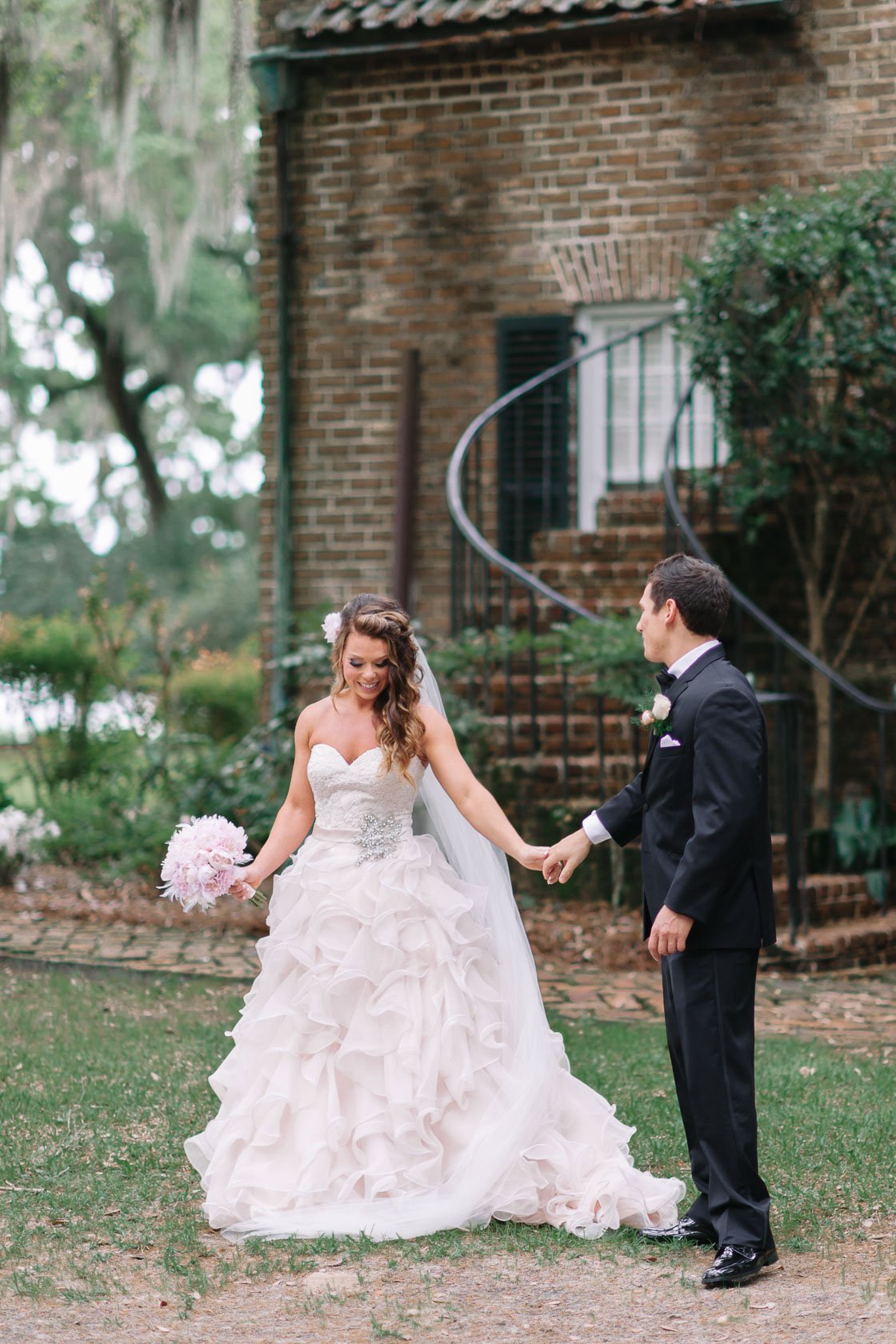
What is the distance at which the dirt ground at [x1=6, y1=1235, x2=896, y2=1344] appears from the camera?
3.26 metres

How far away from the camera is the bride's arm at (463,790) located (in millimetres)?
4152

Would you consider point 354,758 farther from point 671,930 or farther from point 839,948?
point 839,948

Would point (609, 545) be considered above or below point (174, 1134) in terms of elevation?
above

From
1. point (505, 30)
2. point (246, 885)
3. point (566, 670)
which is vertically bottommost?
point (246, 885)

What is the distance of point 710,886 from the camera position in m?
3.48

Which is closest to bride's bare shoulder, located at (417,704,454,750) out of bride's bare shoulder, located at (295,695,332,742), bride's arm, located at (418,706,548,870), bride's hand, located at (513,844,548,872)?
bride's arm, located at (418,706,548,870)

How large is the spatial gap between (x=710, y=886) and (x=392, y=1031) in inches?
39.9

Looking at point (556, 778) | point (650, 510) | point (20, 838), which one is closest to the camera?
point (556, 778)

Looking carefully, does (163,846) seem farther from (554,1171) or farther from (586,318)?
(554,1171)

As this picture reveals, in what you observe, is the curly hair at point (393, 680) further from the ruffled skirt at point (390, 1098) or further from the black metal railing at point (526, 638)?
the black metal railing at point (526, 638)

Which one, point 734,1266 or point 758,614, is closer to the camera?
point 734,1266

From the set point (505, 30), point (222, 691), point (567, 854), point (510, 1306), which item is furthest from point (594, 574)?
point (222, 691)

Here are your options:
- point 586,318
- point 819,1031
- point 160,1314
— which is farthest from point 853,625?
point 160,1314

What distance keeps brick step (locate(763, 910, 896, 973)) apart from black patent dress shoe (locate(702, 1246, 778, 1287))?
12.4 ft
